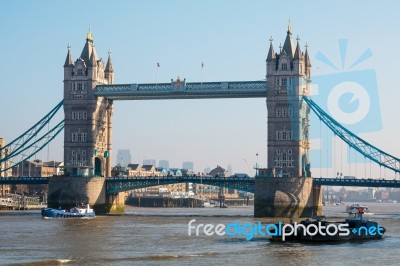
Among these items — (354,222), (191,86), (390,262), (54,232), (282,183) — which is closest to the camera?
(390,262)

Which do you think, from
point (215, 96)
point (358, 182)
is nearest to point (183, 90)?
point (215, 96)

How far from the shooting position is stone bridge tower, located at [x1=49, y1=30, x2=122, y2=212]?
148250mm

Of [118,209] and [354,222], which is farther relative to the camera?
[118,209]

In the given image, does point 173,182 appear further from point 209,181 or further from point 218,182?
point 218,182

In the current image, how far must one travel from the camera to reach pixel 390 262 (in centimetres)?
6631

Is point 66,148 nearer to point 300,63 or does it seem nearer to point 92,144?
point 92,144

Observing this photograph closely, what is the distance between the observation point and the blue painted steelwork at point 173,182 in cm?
13912

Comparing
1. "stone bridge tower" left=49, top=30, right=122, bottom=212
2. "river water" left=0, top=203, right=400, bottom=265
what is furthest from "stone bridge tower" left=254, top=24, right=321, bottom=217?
"river water" left=0, top=203, right=400, bottom=265

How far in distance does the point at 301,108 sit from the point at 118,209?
129 ft

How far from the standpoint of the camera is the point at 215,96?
14538cm

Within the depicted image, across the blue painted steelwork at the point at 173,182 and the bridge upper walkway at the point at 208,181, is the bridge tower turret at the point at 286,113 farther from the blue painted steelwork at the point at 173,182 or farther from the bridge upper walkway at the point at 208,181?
the blue painted steelwork at the point at 173,182

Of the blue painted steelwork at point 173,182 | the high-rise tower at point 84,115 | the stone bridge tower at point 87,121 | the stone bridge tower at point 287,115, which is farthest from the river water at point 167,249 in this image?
the high-rise tower at point 84,115

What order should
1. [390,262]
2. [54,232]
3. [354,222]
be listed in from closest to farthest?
[390,262]
[354,222]
[54,232]

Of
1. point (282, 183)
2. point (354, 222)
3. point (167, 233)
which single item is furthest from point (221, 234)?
point (282, 183)
